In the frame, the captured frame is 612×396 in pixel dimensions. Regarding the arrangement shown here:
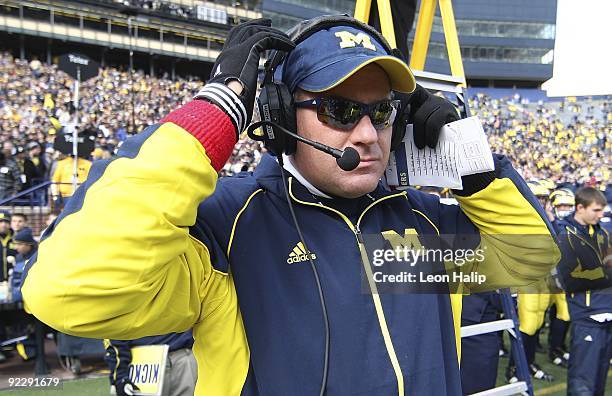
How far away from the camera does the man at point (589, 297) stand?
15.0 ft

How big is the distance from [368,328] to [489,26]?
2206 inches

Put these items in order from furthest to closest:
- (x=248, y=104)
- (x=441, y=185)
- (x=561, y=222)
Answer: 1. (x=561, y=222)
2. (x=441, y=185)
3. (x=248, y=104)

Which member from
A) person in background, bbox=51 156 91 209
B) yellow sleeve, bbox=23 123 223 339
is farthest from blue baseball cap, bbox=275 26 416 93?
person in background, bbox=51 156 91 209

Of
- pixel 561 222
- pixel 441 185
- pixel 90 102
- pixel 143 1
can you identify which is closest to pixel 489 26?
pixel 143 1

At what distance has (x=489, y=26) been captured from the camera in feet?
170

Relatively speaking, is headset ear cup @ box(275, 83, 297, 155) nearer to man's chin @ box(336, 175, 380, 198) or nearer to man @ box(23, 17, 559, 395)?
man @ box(23, 17, 559, 395)

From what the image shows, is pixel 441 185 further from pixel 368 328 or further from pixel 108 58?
pixel 108 58

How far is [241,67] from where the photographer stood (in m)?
1.24

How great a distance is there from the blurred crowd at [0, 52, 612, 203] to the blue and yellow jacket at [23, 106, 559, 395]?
3.92 metres

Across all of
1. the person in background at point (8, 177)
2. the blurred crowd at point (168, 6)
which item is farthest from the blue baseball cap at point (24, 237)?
the blurred crowd at point (168, 6)

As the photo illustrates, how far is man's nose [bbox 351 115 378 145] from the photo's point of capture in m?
1.35

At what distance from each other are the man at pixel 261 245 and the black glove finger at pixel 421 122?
0.21 m

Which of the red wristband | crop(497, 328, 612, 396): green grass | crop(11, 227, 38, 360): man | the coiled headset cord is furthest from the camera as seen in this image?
crop(11, 227, 38, 360): man
